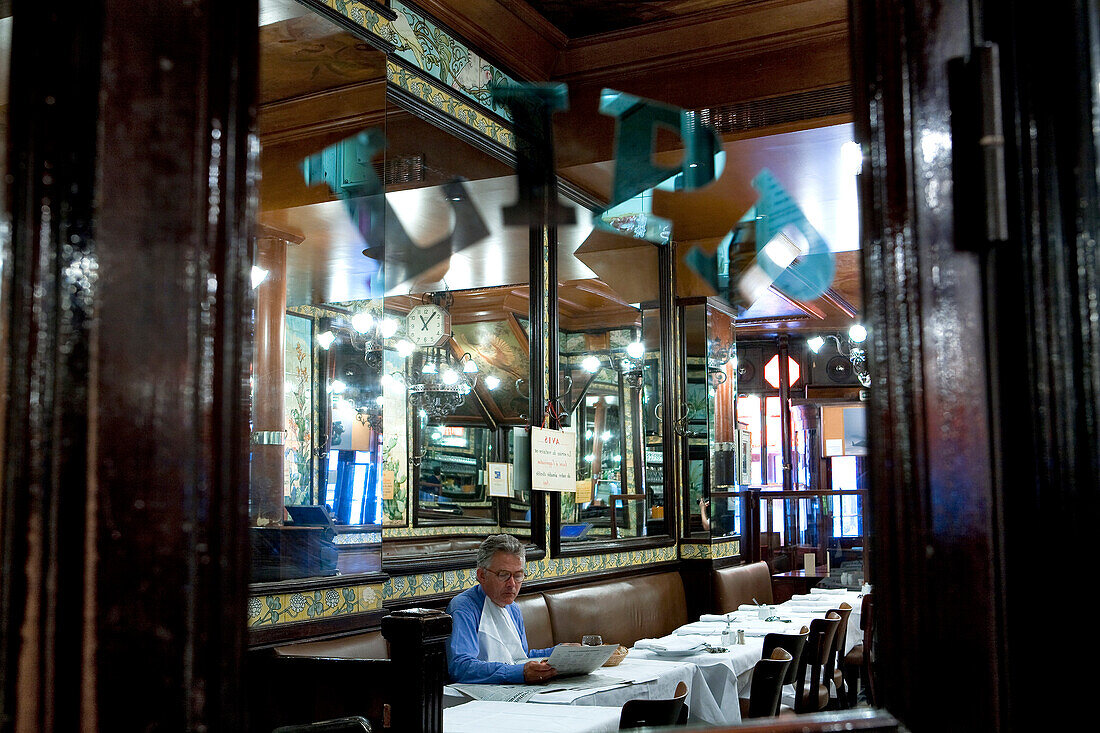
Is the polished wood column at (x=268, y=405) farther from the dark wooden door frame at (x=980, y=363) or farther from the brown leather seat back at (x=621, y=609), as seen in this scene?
the dark wooden door frame at (x=980, y=363)

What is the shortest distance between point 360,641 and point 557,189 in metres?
3.33

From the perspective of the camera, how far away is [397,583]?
430cm

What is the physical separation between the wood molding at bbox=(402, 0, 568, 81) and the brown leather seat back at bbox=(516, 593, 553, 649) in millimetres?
2714

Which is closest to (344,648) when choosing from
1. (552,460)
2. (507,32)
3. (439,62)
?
(552,460)

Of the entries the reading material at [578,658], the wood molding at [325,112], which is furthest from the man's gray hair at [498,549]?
the wood molding at [325,112]

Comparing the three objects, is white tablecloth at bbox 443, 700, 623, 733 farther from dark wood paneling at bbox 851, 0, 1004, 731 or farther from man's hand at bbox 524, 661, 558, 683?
dark wood paneling at bbox 851, 0, 1004, 731

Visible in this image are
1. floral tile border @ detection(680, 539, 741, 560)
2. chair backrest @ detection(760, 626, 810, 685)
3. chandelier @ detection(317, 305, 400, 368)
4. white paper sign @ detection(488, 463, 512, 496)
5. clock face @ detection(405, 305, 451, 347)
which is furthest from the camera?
floral tile border @ detection(680, 539, 741, 560)

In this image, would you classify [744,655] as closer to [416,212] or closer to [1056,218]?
[416,212]

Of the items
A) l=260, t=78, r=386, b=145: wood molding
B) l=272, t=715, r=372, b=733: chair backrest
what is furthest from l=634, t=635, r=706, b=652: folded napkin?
l=272, t=715, r=372, b=733: chair backrest

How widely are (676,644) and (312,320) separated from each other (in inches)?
90.1

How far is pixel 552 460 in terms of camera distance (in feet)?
19.1

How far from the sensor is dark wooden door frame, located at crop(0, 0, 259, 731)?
2.02 feet

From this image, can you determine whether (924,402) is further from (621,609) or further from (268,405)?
(621,609)

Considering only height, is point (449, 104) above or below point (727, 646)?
above
